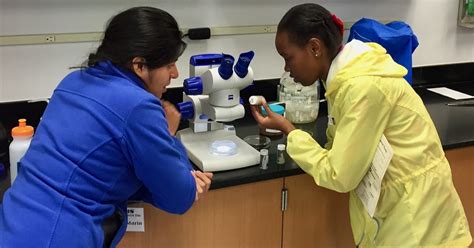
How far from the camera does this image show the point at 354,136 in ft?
5.02

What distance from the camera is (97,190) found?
1.28 m

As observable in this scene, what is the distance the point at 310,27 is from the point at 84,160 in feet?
2.43

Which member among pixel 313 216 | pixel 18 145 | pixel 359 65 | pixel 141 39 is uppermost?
pixel 141 39

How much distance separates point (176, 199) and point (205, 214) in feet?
1.18

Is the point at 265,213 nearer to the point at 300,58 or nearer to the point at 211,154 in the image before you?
the point at 211,154

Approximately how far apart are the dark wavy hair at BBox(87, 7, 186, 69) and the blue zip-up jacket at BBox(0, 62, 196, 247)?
0.04 metres

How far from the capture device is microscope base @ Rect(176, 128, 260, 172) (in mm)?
1734

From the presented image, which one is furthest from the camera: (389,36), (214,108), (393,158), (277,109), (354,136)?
(389,36)

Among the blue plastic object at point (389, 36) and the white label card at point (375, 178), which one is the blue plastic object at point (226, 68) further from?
the blue plastic object at point (389, 36)

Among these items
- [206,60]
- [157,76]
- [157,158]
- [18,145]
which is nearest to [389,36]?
[206,60]

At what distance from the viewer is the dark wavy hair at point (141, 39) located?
51.2 inches

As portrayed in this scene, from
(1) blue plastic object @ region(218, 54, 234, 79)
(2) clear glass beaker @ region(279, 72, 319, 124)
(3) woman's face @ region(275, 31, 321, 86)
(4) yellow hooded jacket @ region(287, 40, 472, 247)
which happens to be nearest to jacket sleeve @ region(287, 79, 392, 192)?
(4) yellow hooded jacket @ region(287, 40, 472, 247)

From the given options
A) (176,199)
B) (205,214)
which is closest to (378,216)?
(205,214)

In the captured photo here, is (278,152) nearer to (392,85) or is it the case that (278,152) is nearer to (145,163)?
(392,85)
